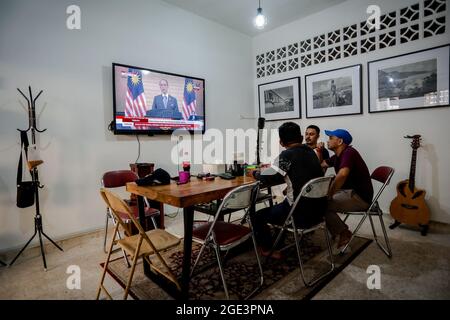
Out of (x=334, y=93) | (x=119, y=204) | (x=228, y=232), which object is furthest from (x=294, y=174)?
(x=334, y=93)

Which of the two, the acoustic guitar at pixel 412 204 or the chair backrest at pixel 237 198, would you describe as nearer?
the chair backrest at pixel 237 198

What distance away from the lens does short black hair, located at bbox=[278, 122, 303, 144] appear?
2.08 meters

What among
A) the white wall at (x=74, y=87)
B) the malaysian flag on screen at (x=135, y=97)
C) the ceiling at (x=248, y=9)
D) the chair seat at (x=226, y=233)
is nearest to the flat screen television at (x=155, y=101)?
the malaysian flag on screen at (x=135, y=97)

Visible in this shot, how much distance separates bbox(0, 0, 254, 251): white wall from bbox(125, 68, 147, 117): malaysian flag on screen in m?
0.21

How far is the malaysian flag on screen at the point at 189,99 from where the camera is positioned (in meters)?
3.90

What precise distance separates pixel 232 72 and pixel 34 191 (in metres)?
3.61

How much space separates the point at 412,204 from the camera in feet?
9.80

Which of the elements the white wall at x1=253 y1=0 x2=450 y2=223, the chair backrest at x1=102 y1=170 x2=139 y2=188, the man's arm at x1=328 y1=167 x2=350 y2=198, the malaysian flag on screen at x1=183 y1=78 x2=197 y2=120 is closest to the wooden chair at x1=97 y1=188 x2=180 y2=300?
the chair backrest at x1=102 y1=170 x2=139 y2=188

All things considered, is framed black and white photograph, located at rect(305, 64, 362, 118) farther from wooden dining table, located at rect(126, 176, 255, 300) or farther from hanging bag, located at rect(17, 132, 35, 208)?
hanging bag, located at rect(17, 132, 35, 208)

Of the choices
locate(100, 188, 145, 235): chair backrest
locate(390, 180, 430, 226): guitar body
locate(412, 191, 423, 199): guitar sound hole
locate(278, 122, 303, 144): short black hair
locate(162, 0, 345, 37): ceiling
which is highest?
locate(162, 0, 345, 37): ceiling

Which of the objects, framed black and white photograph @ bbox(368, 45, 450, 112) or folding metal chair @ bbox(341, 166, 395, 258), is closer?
folding metal chair @ bbox(341, 166, 395, 258)

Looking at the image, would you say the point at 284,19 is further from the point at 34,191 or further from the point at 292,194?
the point at 34,191

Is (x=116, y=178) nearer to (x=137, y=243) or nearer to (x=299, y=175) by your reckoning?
(x=137, y=243)

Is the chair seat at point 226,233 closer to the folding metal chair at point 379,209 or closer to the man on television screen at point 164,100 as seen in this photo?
the folding metal chair at point 379,209
